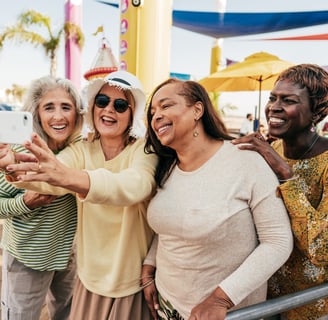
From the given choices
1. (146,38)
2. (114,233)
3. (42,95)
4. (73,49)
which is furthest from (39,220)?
(73,49)

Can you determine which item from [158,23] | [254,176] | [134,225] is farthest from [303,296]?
[158,23]

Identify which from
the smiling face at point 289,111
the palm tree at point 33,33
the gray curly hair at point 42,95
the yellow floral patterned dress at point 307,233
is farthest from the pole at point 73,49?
the yellow floral patterned dress at point 307,233

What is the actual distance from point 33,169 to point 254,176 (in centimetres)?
76

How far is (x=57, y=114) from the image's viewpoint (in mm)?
1685

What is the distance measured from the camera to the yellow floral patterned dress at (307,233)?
3.88ft

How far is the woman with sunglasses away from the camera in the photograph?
4.83 feet

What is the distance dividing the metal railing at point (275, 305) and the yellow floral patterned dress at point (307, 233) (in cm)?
10

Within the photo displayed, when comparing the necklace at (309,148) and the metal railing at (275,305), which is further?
the necklace at (309,148)

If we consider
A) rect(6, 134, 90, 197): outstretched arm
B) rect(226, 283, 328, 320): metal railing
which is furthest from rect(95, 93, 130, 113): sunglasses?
rect(226, 283, 328, 320): metal railing

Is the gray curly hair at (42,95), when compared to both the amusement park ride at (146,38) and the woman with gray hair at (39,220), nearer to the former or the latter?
the woman with gray hair at (39,220)

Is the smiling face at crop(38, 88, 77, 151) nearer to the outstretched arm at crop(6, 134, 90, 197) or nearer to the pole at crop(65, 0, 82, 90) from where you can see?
the outstretched arm at crop(6, 134, 90, 197)

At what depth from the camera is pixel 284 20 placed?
9680 millimetres

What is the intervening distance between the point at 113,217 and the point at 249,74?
17.6 ft

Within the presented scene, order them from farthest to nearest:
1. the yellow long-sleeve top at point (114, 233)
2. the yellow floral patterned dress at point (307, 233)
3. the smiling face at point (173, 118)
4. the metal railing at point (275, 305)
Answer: the yellow long-sleeve top at point (114, 233), the smiling face at point (173, 118), the yellow floral patterned dress at point (307, 233), the metal railing at point (275, 305)
